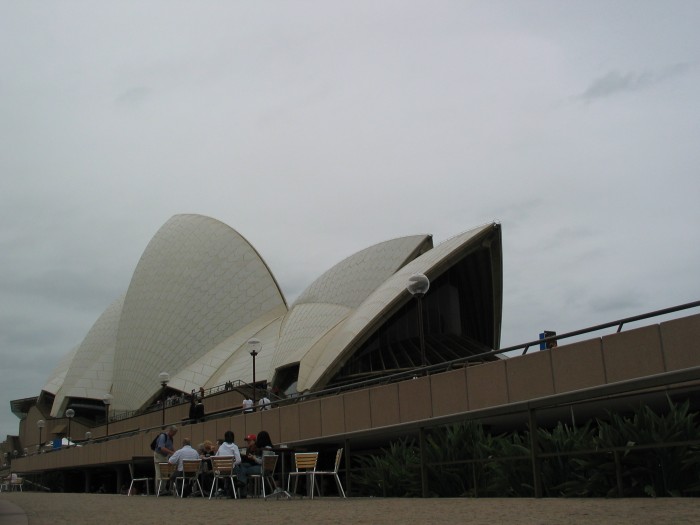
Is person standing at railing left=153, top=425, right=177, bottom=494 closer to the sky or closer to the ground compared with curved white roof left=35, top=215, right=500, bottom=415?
closer to the ground

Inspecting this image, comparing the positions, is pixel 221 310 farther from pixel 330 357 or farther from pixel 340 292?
pixel 330 357

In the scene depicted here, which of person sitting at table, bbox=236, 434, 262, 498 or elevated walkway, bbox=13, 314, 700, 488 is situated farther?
person sitting at table, bbox=236, 434, 262, 498

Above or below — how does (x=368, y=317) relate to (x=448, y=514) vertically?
above

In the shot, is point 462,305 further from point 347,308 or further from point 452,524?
point 452,524

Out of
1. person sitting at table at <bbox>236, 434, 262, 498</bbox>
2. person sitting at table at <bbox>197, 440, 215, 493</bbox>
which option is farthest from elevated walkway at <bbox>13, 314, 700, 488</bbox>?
person sitting at table at <bbox>197, 440, 215, 493</bbox>

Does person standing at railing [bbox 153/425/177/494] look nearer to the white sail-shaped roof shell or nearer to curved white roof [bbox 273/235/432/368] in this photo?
the white sail-shaped roof shell

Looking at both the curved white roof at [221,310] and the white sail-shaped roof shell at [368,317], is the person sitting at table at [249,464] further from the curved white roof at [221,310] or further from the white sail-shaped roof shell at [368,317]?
the curved white roof at [221,310]

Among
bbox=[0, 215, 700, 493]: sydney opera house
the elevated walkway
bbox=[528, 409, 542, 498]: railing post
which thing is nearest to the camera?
bbox=[528, 409, 542, 498]: railing post

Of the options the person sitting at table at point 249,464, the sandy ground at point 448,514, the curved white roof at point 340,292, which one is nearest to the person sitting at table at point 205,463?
the person sitting at table at point 249,464

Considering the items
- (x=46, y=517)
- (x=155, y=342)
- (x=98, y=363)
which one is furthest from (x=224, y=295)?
(x=46, y=517)

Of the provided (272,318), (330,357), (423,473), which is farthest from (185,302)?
(423,473)

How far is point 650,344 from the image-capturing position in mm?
10023

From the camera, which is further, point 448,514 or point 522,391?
point 522,391

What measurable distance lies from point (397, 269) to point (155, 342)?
56.2ft
